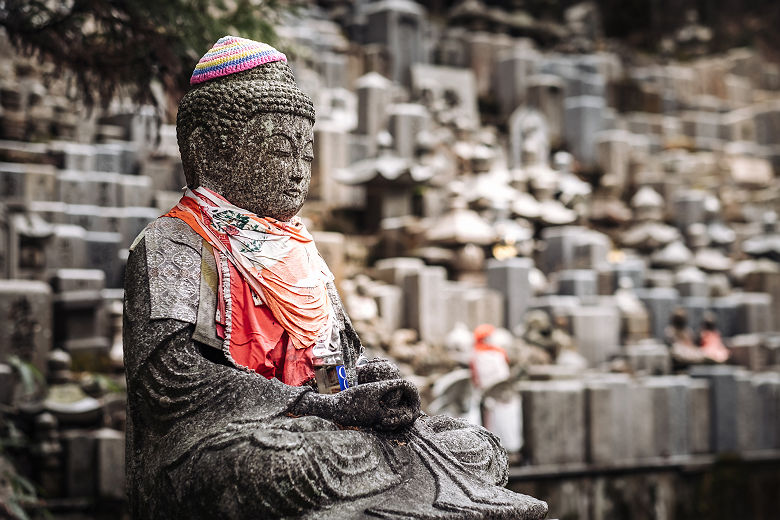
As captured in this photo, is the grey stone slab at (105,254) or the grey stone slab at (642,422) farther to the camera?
the grey stone slab at (105,254)

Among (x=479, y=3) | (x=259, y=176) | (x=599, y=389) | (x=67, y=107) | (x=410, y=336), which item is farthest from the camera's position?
(x=479, y=3)

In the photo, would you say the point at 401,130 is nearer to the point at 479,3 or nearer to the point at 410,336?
the point at 410,336

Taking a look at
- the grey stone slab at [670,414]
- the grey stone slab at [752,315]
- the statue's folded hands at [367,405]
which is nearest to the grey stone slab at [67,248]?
the grey stone slab at [670,414]

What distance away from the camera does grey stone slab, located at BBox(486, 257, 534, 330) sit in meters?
13.5

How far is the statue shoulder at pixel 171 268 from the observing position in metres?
3.26

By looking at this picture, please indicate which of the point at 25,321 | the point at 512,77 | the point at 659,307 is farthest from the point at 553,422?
the point at 512,77

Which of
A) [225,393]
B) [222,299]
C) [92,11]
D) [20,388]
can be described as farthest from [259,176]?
[20,388]

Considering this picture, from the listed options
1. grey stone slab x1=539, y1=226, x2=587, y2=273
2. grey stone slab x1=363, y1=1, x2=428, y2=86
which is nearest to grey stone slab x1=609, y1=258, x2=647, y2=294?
grey stone slab x1=539, y1=226, x2=587, y2=273

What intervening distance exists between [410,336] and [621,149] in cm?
956

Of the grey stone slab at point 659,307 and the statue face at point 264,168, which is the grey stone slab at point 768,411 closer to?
the grey stone slab at point 659,307

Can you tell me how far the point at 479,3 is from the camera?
25.2 m

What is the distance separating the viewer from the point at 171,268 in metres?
3.33

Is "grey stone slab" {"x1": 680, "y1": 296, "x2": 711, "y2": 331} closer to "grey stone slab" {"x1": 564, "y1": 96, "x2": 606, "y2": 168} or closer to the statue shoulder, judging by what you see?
"grey stone slab" {"x1": 564, "y1": 96, "x2": 606, "y2": 168}

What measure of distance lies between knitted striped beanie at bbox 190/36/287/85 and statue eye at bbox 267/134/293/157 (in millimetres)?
249
